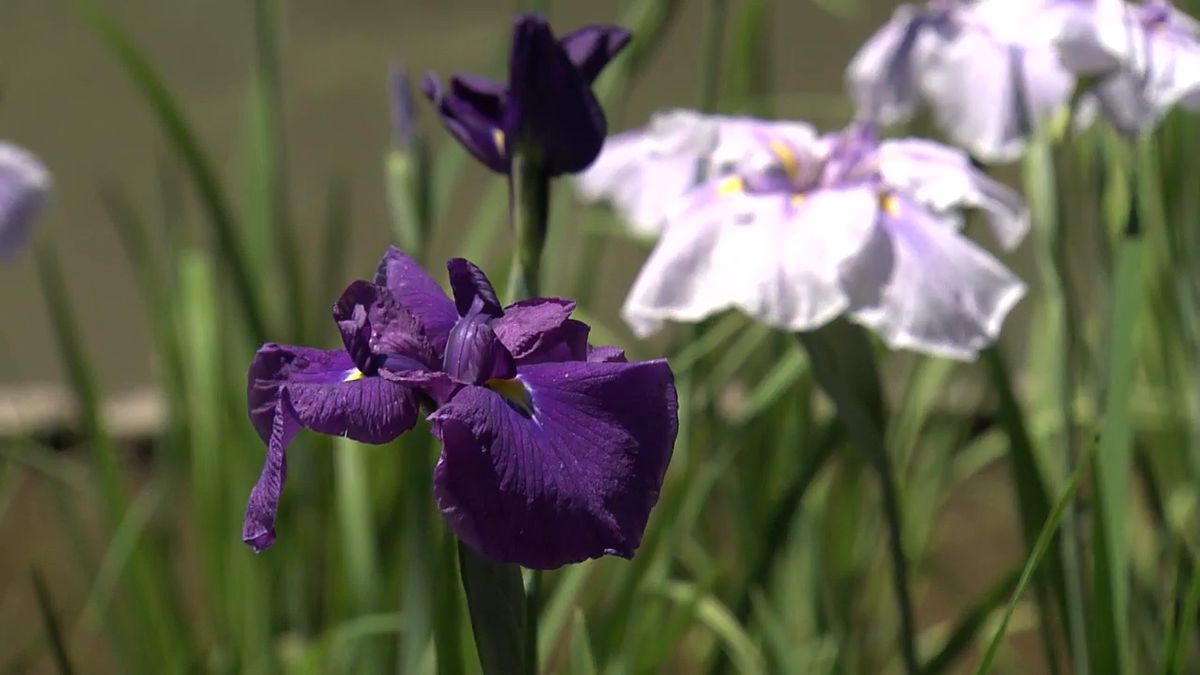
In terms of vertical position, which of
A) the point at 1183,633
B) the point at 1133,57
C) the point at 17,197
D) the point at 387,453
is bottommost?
the point at 387,453

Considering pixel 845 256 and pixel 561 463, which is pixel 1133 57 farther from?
pixel 561 463

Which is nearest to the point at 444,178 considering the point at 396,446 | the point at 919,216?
the point at 396,446

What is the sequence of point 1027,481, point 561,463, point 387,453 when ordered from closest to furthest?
point 561,463 < point 1027,481 < point 387,453

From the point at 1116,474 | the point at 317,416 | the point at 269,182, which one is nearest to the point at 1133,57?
the point at 1116,474

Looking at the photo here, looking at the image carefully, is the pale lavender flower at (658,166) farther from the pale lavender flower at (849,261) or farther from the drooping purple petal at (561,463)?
the drooping purple petal at (561,463)

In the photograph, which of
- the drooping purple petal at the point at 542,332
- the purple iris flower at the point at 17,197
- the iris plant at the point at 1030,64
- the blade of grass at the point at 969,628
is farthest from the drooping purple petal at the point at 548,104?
the purple iris flower at the point at 17,197

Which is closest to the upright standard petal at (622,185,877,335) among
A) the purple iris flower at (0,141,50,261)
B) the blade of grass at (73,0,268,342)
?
the blade of grass at (73,0,268,342)

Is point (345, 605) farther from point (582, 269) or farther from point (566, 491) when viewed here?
point (566, 491)
